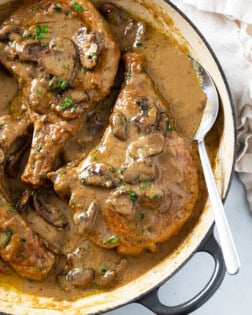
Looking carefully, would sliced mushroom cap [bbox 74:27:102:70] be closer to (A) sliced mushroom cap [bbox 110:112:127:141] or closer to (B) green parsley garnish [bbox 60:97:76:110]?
(B) green parsley garnish [bbox 60:97:76:110]

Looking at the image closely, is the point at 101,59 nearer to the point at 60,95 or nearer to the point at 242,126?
the point at 60,95

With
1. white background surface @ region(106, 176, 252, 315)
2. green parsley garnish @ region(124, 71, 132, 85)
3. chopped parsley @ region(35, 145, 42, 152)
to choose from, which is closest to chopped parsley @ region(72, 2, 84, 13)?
green parsley garnish @ region(124, 71, 132, 85)

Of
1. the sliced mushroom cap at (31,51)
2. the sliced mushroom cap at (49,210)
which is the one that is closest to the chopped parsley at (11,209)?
the sliced mushroom cap at (49,210)

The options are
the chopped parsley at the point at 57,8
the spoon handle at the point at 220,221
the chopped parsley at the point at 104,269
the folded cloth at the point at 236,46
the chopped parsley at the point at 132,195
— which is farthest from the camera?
the folded cloth at the point at 236,46

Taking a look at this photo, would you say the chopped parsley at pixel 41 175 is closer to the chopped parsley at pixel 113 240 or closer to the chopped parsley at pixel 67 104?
the chopped parsley at pixel 67 104

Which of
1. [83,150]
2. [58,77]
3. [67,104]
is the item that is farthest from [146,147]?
[58,77]

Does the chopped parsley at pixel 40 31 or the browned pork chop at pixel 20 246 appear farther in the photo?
the chopped parsley at pixel 40 31
